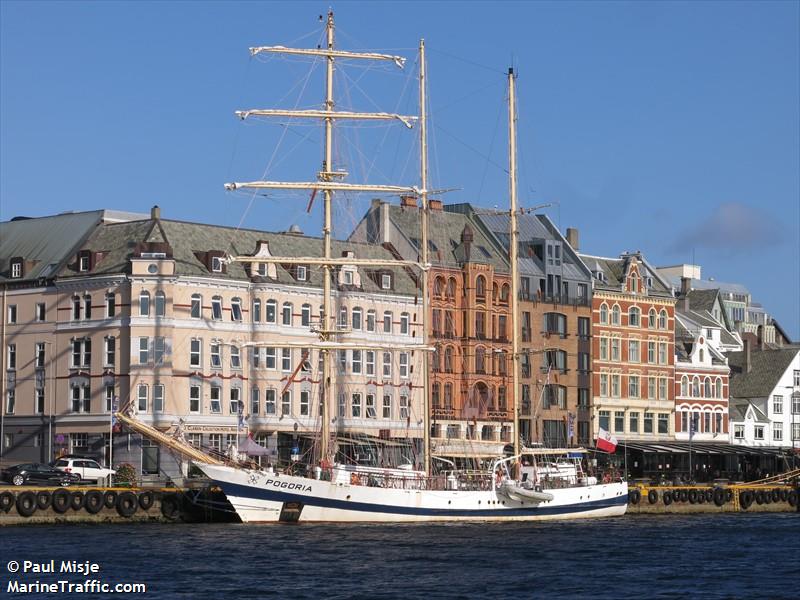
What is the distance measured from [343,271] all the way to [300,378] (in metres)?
8.93

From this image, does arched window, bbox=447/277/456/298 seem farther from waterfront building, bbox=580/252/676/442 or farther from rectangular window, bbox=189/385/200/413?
rectangular window, bbox=189/385/200/413

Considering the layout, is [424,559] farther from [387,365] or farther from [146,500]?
[387,365]

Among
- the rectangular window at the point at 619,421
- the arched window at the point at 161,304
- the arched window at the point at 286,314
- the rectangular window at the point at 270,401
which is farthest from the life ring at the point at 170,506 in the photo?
the rectangular window at the point at 619,421

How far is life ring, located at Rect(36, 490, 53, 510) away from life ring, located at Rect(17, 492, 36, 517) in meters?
0.21

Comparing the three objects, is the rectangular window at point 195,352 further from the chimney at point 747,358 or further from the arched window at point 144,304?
the chimney at point 747,358

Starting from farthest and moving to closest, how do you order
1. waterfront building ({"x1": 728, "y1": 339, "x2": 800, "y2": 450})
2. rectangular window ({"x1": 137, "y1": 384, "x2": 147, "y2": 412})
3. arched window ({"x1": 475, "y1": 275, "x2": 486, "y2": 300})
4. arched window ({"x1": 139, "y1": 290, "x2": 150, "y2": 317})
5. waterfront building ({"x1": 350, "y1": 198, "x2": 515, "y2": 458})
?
1. waterfront building ({"x1": 728, "y1": 339, "x2": 800, "y2": 450})
2. arched window ({"x1": 475, "y1": 275, "x2": 486, "y2": 300})
3. waterfront building ({"x1": 350, "y1": 198, "x2": 515, "y2": 458})
4. arched window ({"x1": 139, "y1": 290, "x2": 150, "y2": 317})
5. rectangular window ({"x1": 137, "y1": 384, "x2": 147, "y2": 412})

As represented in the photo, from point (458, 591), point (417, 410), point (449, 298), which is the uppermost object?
point (449, 298)

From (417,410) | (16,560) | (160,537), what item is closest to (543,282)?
(417,410)

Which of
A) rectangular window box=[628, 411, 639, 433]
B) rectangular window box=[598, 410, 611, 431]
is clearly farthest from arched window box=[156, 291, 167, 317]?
rectangular window box=[628, 411, 639, 433]

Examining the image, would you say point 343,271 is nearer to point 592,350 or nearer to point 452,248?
point 452,248

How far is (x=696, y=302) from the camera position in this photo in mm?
173375

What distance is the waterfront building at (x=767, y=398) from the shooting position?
154 m

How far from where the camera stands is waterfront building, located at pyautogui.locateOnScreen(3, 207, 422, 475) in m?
107

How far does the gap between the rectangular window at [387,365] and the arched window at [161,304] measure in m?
19.2
